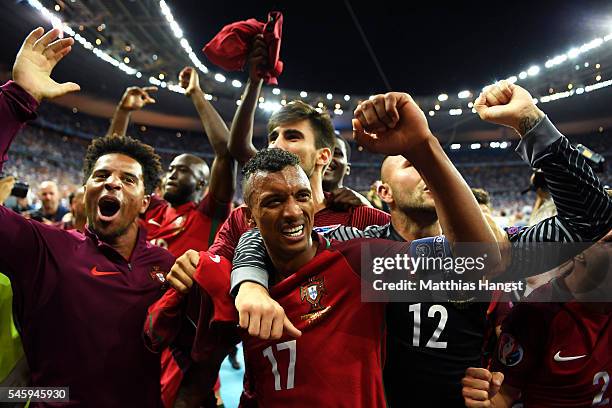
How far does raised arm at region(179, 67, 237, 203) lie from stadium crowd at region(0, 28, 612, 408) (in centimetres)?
59

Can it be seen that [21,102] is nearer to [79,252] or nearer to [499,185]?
[79,252]

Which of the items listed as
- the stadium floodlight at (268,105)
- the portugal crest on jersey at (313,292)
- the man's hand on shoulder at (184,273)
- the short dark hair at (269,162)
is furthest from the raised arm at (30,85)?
the stadium floodlight at (268,105)

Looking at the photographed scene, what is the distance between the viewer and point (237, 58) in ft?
7.79

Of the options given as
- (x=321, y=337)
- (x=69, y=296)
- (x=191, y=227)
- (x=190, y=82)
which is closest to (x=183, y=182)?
(x=191, y=227)

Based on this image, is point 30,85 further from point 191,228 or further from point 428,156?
point 191,228

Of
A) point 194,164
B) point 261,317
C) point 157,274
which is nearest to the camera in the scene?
point 261,317

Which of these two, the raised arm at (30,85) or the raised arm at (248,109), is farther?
the raised arm at (248,109)

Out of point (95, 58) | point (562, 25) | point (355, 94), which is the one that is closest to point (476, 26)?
point (562, 25)

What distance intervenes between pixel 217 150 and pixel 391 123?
1703 mm

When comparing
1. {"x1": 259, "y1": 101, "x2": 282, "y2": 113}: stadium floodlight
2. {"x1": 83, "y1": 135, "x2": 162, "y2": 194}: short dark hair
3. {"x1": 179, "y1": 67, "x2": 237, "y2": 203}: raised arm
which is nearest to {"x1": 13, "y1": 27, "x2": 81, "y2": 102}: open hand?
{"x1": 83, "y1": 135, "x2": 162, "y2": 194}: short dark hair

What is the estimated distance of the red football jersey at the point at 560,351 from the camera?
172 cm

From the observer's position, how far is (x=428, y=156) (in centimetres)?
116

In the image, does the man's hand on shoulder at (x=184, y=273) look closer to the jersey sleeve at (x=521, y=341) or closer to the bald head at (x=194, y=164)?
the jersey sleeve at (x=521, y=341)

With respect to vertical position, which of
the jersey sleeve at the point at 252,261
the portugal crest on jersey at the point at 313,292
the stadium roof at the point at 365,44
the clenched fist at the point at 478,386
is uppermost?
the stadium roof at the point at 365,44
